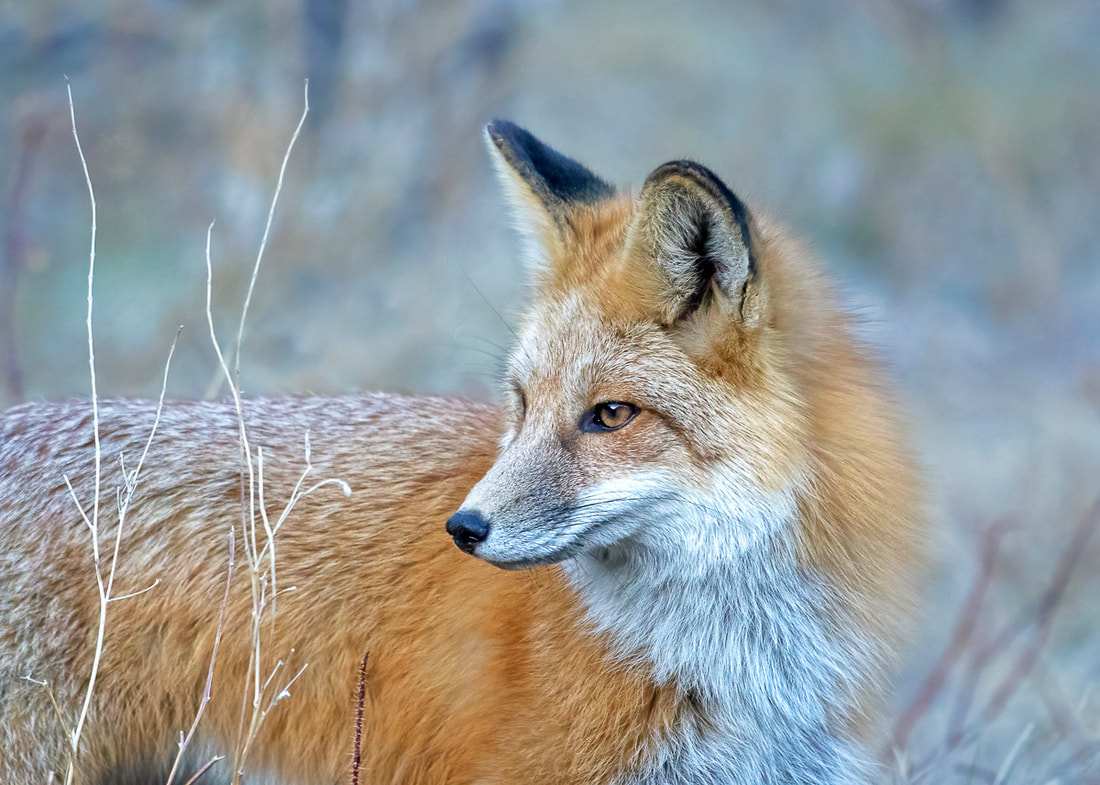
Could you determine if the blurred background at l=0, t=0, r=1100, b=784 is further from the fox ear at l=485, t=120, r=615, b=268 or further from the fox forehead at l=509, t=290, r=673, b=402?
the fox forehead at l=509, t=290, r=673, b=402

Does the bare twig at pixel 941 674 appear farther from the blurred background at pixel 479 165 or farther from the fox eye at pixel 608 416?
the fox eye at pixel 608 416

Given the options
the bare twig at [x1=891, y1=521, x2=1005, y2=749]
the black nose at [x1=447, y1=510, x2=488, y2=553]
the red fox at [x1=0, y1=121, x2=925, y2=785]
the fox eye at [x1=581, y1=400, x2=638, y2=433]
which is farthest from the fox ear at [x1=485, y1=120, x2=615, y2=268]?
the bare twig at [x1=891, y1=521, x2=1005, y2=749]

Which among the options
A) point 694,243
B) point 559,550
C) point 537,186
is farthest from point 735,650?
point 537,186

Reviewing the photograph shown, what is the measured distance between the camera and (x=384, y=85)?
722 cm

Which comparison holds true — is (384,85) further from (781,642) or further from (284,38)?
(781,642)

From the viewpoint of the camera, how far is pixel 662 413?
2438 millimetres

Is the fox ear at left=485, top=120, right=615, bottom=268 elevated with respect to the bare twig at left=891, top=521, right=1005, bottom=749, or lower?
elevated

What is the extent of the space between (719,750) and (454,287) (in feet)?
15.7

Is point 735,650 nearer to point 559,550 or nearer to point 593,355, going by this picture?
point 559,550

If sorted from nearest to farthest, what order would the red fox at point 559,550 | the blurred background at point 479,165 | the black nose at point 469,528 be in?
1. the black nose at point 469,528
2. the red fox at point 559,550
3. the blurred background at point 479,165

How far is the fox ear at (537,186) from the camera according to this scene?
2.86 metres

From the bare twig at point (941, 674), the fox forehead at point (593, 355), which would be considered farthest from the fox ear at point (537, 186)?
the bare twig at point (941, 674)

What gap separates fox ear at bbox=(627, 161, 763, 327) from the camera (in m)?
2.31

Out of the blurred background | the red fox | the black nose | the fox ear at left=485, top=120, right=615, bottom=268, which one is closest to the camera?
the black nose
